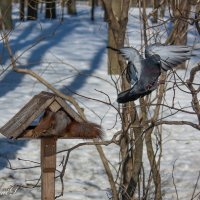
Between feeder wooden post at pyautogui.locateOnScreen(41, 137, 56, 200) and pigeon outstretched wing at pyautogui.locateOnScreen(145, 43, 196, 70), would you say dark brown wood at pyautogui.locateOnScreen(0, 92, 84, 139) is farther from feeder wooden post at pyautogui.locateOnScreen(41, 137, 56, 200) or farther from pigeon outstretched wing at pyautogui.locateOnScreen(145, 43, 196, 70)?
pigeon outstretched wing at pyautogui.locateOnScreen(145, 43, 196, 70)

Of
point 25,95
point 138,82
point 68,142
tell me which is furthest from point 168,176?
point 138,82

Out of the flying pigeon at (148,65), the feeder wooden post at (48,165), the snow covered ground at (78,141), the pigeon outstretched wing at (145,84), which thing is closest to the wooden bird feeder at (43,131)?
the feeder wooden post at (48,165)

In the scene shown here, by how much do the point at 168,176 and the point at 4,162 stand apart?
172 cm

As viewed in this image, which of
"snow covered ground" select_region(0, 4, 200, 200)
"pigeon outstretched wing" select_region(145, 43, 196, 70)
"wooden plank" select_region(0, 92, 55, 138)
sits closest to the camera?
"pigeon outstretched wing" select_region(145, 43, 196, 70)

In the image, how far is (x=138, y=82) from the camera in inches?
106

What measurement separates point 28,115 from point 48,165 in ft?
1.08

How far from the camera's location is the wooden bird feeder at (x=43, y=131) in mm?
3777

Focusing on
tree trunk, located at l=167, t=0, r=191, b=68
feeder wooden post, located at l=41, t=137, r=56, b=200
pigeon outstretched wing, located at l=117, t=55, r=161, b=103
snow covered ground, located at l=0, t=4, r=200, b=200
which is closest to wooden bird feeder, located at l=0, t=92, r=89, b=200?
feeder wooden post, located at l=41, t=137, r=56, b=200

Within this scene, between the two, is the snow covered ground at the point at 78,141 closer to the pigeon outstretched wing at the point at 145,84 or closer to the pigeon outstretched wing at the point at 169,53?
the pigeon outstretched wing at the point at 169,53

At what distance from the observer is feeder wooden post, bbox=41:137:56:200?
3.88 m

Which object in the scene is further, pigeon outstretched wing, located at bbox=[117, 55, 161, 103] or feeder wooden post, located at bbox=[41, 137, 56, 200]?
feeder wooden post, located at bbox=[41, 137, 56, 200]

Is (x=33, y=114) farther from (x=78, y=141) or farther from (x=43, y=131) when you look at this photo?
(x=78, y=141)

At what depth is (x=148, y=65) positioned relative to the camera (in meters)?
2.76

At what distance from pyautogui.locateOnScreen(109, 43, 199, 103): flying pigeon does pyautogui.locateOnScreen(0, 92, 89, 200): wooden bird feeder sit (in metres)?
0.93
